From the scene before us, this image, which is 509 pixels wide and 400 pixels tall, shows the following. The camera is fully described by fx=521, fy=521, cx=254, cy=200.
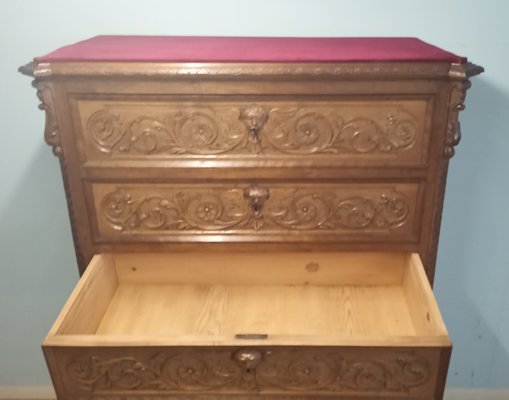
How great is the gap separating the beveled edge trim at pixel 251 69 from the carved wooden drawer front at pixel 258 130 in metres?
0.06

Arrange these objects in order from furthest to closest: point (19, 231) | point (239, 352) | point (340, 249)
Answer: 1. point (19, 231)
2. point (340, 249)
3. point (239, 352)

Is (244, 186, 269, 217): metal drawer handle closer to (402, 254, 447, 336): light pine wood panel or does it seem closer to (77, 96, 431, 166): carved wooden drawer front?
(77, 96, 431, 166): carved wooden drawer front

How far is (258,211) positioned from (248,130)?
177 millimetres

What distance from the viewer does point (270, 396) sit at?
94 cm

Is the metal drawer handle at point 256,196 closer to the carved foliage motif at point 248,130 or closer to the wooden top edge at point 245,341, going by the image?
the carved foliage motif at point 248,130

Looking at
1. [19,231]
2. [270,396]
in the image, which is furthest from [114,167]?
[19,231]

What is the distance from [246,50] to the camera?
106 cm

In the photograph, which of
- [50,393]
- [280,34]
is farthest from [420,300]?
[50,393]

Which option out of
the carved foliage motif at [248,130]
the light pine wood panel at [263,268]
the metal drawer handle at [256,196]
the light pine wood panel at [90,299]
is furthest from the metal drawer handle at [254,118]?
the light pine wood panel at [90,299]

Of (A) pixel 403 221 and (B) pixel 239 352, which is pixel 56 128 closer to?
(B) pixel 239 352

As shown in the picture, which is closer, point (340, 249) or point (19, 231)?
point (340, 249)

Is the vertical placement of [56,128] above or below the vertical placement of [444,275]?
above

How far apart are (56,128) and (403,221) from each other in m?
0.72

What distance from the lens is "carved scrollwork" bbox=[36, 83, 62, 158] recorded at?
0.97 metres
